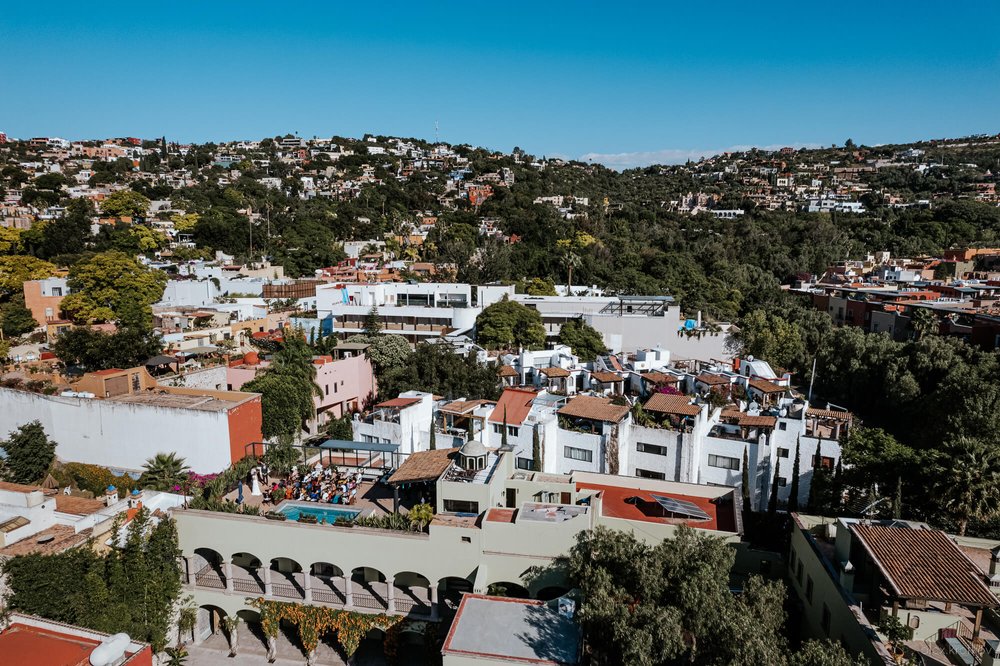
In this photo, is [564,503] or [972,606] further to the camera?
[564,503]

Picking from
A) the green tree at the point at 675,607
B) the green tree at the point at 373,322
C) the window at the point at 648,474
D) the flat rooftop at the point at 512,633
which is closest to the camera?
the green tree at the point at 675,607

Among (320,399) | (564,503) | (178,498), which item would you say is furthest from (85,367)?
(564,503)

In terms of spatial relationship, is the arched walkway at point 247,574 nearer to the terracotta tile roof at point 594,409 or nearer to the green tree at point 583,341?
the terracotta tile roof at point 594,409

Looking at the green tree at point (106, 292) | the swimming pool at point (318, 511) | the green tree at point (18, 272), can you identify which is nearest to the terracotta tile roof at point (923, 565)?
the swimming pool at point (318, 511)

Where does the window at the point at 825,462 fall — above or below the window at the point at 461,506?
below

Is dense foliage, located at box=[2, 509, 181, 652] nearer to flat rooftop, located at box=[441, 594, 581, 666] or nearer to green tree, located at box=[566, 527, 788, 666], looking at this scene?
flat rooftop, located at box=[441, 594, 581, 666]

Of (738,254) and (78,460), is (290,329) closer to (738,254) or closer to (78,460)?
(78,460)
